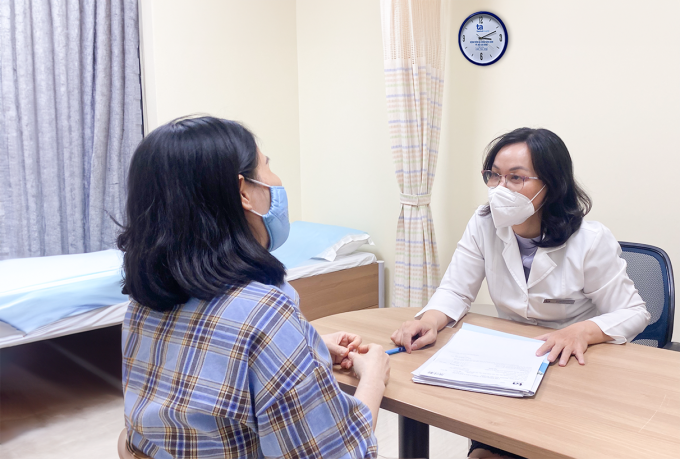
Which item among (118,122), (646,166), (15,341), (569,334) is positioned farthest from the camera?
(118,122)

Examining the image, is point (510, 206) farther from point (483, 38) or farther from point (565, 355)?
point (483, 38)

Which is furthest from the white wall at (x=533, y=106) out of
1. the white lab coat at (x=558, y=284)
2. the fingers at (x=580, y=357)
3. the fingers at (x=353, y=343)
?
the fingers at (x=353, y=343)

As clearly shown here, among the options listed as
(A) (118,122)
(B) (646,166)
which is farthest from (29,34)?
(B) (646,166)

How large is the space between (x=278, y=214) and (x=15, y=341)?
1666 millimetres

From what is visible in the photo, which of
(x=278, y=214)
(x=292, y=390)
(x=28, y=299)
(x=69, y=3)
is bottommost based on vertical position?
(x=28, y=299)

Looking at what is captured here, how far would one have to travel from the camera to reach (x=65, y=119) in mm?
3023

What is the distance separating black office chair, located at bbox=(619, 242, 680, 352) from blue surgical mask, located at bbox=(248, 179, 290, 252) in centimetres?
128

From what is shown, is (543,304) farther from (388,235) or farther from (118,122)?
(118,122)

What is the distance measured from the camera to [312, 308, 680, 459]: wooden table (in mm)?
909

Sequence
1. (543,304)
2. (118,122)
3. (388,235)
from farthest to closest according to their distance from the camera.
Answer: (388,235), (118,122), (543,304)

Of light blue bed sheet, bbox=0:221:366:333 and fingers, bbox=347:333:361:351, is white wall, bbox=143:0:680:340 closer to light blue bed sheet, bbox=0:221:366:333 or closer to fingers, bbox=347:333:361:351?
light blue bed sheet, bbox=0:221:366:333

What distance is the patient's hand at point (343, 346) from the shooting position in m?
1.23

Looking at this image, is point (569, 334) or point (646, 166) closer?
point (569, 334)

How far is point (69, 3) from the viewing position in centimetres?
298
